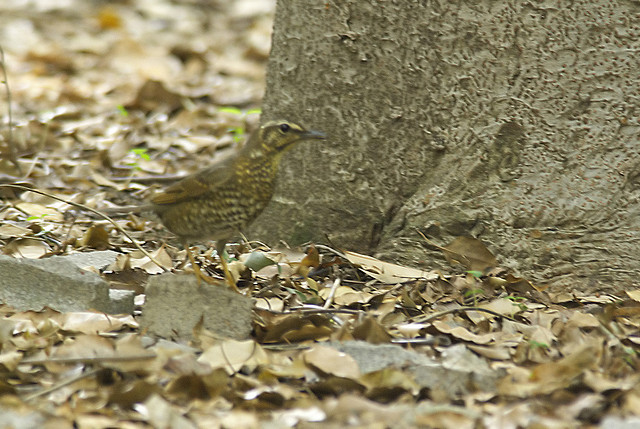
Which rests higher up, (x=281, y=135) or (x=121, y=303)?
(x=281, y=135)

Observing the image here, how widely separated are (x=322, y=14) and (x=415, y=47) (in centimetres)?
58

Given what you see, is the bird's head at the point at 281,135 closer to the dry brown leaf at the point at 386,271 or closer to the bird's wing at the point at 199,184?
the bird's wing at the point at 199,184

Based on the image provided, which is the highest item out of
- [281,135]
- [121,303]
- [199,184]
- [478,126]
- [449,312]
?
[478,126]

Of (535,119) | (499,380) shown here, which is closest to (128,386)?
(499,380)

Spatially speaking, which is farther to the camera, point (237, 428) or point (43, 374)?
point (43, 374)

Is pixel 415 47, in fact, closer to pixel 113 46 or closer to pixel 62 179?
pixel 62 179

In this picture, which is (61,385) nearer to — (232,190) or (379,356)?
(379,356)

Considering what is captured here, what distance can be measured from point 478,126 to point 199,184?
1.47m

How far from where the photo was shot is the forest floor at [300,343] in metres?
2.88

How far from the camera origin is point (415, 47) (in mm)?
4336

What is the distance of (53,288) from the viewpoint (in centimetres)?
380

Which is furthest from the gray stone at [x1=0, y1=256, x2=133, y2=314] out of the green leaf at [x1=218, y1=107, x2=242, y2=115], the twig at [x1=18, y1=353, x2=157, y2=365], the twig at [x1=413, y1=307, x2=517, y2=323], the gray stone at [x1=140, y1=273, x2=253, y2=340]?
the green leaf at [x1=218, y1=107, x2=242, y2=115]

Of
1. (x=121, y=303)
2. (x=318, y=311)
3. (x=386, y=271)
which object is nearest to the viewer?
(x=318, y=311)

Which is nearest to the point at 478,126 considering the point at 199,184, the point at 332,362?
the point at 199,184
